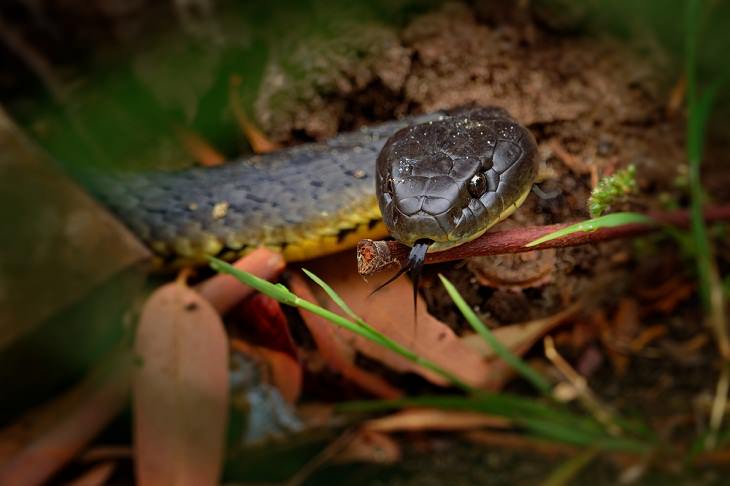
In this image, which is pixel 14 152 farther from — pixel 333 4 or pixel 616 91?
pixel 616 91

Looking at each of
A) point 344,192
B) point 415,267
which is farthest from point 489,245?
point 344,192

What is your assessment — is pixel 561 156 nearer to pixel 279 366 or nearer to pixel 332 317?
pixel 332 317

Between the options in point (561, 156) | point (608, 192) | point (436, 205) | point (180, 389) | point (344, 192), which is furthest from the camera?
point (344, 192)

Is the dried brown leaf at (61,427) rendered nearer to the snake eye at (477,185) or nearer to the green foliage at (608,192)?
the snake eye at (477,185)

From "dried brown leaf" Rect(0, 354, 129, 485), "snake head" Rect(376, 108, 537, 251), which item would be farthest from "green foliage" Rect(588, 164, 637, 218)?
"dried brown leaf" Rect(0, 354, 129, 485)

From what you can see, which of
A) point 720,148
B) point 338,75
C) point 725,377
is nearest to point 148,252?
point 338,75

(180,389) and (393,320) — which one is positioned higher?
(393,320)

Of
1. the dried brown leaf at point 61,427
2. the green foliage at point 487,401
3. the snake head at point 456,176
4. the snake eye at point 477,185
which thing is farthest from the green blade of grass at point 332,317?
the dried brown leaf at point 61,427
